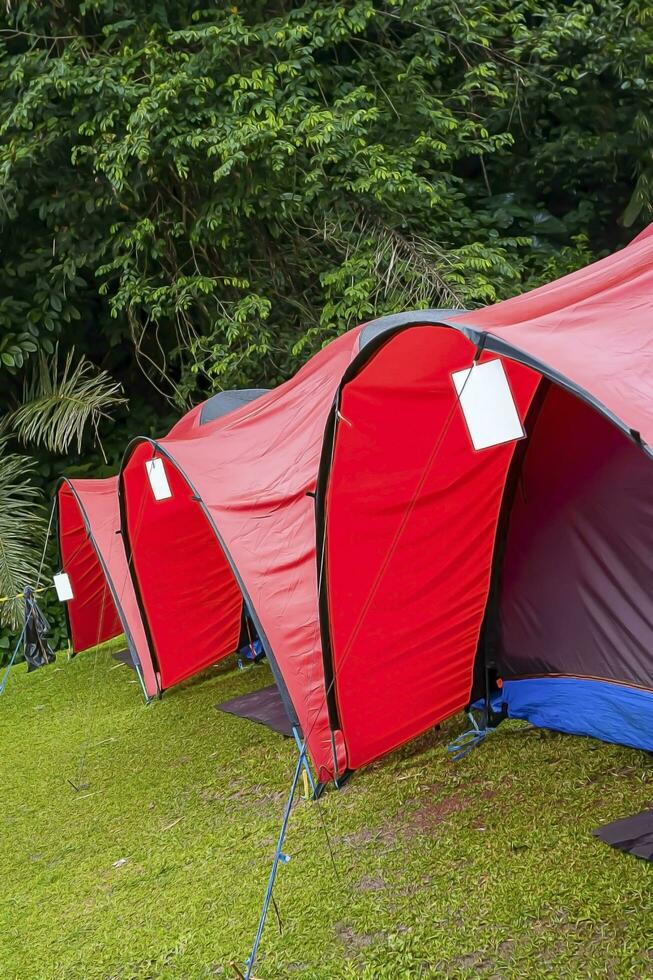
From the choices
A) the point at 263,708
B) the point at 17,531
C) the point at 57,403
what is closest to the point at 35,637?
the point at 17,531

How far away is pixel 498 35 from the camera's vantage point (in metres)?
8.96

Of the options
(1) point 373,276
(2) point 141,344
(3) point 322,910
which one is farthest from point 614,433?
(2) point 141,344

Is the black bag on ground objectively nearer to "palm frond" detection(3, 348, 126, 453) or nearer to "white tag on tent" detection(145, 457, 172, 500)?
"palm frond" detection(3, 348, 126, 453)

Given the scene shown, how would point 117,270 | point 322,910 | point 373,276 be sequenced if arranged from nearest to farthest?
point 322,910
point 373,276
point 117,270

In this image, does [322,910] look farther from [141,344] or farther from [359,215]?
[141,344]

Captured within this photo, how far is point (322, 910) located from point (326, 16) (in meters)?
7.36

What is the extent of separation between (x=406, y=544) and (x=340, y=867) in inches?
49.5

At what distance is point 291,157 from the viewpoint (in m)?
7.72

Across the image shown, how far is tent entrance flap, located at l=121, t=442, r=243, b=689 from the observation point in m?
5.85

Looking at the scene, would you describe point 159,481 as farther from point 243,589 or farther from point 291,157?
point 291,157

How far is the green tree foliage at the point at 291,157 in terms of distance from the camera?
7.75 m

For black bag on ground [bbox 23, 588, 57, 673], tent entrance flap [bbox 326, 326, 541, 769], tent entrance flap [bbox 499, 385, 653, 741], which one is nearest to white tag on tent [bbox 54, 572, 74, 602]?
black bag on ground [bbox 23, 588, 57, 673]

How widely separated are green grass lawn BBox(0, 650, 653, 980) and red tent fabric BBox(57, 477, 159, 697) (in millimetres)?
1347

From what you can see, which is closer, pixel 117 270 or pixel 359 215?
Answer: pixel 359 215
